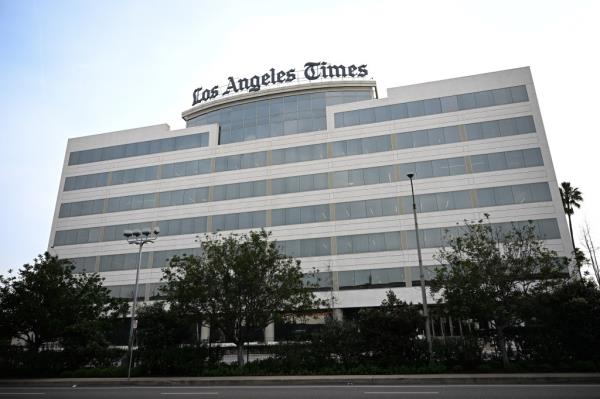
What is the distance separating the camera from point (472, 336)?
20172mm

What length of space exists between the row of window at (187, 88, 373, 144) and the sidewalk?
33.2m

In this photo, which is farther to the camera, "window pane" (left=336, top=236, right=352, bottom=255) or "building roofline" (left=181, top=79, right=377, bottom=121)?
"building roofline" (left=181, top=79, right=377, bottom=121)

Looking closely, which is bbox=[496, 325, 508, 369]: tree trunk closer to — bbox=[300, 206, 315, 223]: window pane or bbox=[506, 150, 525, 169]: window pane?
bbox=[506, 150, 525, 169]: window pane

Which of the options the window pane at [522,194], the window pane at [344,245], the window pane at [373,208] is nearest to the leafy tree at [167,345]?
the window pane at [344,245]

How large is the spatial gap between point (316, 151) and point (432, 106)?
1322cm

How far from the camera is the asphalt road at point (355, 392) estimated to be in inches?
499

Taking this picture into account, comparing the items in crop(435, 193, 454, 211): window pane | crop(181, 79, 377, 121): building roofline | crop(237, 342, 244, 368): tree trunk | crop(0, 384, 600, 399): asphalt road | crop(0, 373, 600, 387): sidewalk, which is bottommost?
crop(0, 384, 600, 399): asphalt road

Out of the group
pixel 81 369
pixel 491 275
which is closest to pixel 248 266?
pixel 81 369

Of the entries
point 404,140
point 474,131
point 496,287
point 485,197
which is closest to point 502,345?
point 496,287

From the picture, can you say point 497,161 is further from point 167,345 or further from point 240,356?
point 167,345

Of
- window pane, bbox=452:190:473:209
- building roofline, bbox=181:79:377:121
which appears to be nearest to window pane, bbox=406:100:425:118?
building roofline, bbox=181:79:377:121

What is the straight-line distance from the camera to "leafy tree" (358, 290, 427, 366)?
795 inches

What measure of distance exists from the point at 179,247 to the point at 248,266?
24.5 m

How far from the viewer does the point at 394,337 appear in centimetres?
2022
